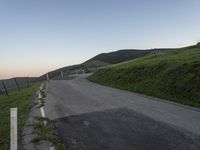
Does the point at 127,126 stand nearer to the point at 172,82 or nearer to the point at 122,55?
the point at 172,82

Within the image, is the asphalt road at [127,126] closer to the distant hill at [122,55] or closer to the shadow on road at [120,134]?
the shadow on road at [120,134]

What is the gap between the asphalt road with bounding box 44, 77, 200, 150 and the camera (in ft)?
20.7

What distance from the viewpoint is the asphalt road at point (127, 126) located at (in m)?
6.31

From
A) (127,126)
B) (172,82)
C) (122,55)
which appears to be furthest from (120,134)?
(122,55)

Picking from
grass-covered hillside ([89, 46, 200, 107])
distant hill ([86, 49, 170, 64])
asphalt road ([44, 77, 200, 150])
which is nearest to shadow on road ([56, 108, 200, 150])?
asphalt road ([44, 77, 200, 150])

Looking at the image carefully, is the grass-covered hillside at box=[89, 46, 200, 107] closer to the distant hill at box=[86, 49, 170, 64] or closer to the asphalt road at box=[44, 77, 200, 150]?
the asphalt road at box=[44, 77, 200, 150]

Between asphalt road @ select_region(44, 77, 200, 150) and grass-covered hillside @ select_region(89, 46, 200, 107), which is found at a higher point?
grass-covered hillside @ select_region(89, 46, 200, 107)

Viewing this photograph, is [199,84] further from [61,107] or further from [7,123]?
[7,123]

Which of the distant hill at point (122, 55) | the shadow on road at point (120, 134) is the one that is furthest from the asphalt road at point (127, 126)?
the distant hill at point (122, 55)

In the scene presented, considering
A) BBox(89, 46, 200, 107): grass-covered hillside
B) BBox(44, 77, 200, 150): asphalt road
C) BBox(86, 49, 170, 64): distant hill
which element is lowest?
BBox(44, 77, 200, 150): asphalt road

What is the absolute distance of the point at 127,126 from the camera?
791cm

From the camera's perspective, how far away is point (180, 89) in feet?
46.7

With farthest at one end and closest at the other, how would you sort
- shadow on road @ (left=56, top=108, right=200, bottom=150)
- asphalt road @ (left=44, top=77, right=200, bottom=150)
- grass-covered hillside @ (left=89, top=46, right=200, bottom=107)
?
grass-covered hillside @ (left=89, top=46, right=200, bottom=107)
asphalt road @ (left=44, top=77, right=200, bottom=150)
shadow on road @ (left=56, top=108, right=200, bottom=150)

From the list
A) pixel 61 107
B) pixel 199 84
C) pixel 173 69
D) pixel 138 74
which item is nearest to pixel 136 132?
pixel 61 107
